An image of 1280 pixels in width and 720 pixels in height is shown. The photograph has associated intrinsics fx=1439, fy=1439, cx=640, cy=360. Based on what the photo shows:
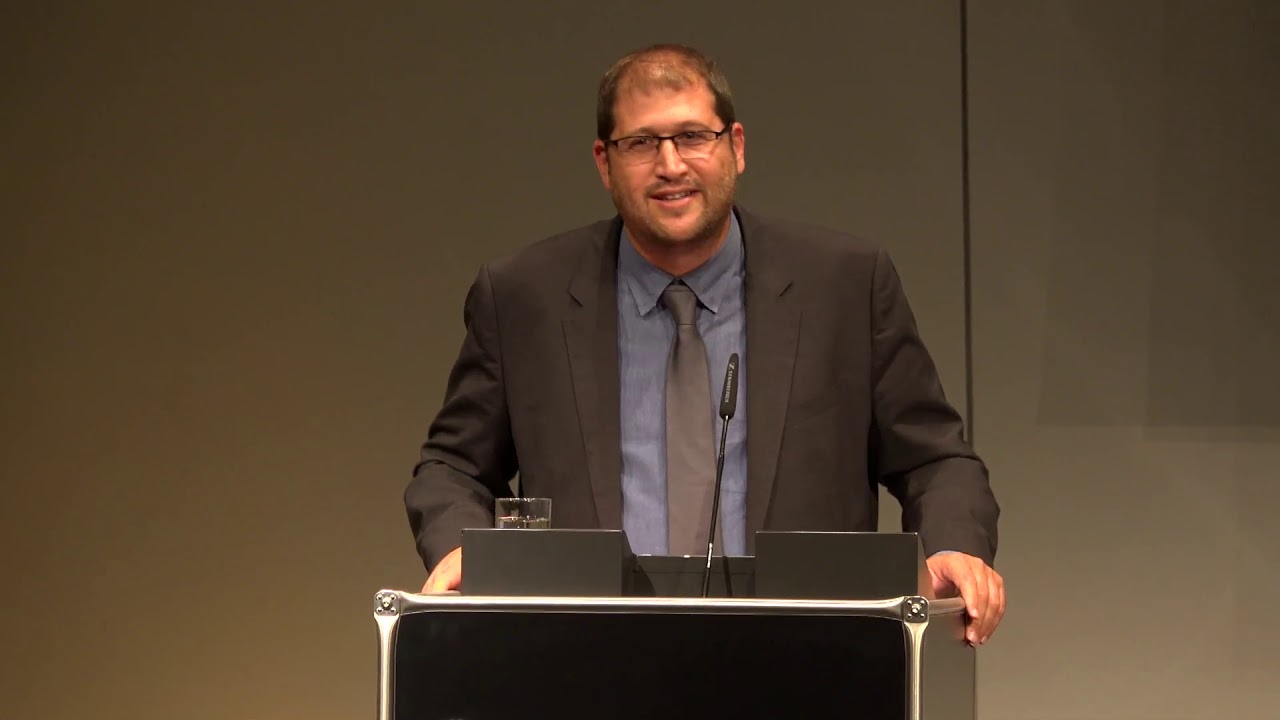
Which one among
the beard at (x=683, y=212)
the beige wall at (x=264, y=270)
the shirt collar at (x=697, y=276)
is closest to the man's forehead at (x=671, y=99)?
the beard at (x=683, y=212)

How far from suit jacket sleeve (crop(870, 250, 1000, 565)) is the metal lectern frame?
2.15 feet

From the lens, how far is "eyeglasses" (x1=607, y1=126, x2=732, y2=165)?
2254mm

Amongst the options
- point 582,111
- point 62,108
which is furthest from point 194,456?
point 582,111

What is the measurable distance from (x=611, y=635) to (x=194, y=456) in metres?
2.65

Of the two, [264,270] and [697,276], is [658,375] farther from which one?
[264,270]

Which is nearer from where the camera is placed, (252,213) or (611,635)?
(611,635)

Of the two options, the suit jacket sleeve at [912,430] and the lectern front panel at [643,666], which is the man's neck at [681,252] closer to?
the suit jacket sleeve at [912,430]

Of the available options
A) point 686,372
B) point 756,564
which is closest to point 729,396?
point 756,564

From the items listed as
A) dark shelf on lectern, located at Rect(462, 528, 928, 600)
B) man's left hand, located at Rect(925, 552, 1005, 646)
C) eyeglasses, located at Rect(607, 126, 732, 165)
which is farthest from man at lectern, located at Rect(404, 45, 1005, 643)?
dark shelf on lectern, located at Rect(462, 528, 928, 600)

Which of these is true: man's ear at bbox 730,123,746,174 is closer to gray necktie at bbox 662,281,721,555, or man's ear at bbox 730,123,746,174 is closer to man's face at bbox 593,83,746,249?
man's face at bbox 593,83,746,249

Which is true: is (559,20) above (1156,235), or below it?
above

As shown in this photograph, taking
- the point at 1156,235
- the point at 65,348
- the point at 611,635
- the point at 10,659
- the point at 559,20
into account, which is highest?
the point at 559,20

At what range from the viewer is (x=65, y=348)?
3.87m

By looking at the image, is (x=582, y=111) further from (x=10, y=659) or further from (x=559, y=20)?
(x=10, y=659)
